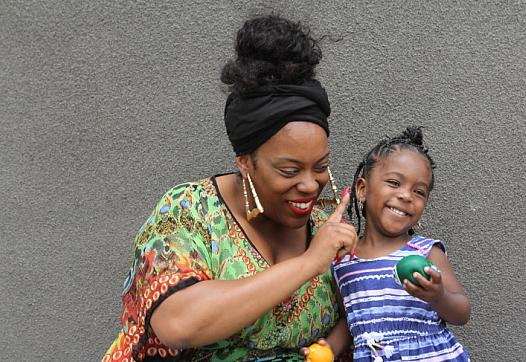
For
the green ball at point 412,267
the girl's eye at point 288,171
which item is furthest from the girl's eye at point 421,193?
the girl's eye at point 288,171

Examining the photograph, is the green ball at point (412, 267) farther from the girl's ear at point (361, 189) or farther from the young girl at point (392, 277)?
the girl's ear at point (361, 189)

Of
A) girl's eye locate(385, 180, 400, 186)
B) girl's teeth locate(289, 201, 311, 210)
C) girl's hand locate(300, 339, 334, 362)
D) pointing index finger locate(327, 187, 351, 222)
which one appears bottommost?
girl's hand locate(300, 339, 334, 362)

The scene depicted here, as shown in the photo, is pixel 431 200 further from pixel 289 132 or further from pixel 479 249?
pixel 289 132

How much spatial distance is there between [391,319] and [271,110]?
96 cm

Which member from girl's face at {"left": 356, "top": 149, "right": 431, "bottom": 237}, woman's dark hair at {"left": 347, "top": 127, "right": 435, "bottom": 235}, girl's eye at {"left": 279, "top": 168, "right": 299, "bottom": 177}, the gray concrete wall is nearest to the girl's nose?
girl's face at {"left": 356, "top": 149, "right": 431, "bottom": 237}

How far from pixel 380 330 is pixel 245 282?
68 cm

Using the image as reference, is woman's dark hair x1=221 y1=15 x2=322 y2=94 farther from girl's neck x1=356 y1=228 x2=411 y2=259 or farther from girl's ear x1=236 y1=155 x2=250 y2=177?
girl's neck x1=356 y1=228 x2=411 y2=259

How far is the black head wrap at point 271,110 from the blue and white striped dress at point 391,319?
67cm

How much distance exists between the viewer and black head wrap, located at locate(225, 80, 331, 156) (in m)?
2.20

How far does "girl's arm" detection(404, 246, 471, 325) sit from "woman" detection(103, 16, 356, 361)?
0.95 feet

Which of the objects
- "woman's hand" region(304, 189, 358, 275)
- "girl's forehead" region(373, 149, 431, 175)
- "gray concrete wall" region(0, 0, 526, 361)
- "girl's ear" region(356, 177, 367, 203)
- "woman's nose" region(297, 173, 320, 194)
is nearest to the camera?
"woman's hand" region(304, 189, 358, 275)

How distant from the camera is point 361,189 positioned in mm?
2645

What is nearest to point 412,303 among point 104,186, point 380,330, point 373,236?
point 380,330

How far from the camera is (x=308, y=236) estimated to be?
264cm
